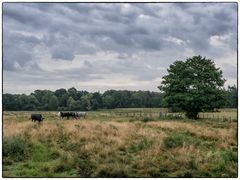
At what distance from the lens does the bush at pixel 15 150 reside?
13.5m

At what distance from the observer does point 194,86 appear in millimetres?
44281

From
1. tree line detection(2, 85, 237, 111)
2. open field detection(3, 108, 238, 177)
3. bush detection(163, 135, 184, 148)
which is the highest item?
tree line detection(2, 85, 237, 111)

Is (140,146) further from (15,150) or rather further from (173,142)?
(15,150)

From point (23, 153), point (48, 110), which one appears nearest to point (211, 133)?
point (23, 153)

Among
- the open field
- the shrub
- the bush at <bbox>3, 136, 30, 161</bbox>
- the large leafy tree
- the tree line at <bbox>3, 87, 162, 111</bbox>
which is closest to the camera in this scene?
the open field

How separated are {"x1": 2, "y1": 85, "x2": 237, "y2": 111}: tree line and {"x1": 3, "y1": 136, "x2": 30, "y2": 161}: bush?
16.1 metres

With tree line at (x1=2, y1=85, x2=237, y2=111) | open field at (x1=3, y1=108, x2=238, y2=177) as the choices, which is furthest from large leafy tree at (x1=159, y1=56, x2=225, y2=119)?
open field at (x1=3, y1=108, x2=238, y2=177)

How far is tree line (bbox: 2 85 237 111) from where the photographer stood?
38447mm

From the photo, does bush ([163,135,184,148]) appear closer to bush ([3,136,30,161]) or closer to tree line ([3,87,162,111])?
bush ([3,136,30,161])

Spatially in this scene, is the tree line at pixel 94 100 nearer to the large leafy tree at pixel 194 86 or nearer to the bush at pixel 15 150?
the large leafy tree at pixel 194 86

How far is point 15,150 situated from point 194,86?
32603mm

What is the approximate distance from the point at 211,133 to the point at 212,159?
250 inches

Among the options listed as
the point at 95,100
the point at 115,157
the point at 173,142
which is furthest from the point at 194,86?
the point at 115,157

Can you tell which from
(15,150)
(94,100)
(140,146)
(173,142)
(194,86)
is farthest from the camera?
(94,100)
